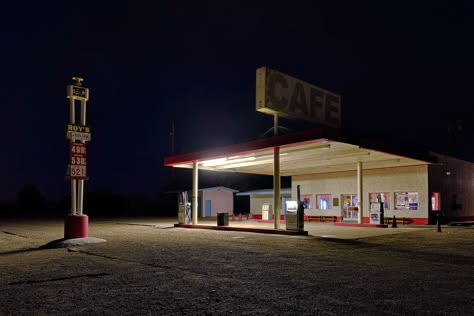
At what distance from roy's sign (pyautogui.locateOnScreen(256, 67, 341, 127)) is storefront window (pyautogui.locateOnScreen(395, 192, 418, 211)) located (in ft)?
24.3

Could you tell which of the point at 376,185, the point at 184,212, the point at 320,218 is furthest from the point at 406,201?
the point at 184,212

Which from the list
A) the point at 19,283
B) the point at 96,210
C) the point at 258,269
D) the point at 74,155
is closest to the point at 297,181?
the point at 74,155

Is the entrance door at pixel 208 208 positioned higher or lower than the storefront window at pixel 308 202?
lower

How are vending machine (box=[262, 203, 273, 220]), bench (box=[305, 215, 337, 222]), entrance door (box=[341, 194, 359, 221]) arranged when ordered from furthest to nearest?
vending machine (box=[262, 203, 273, 220]), bench (box=[305, 215, 337, 222]), entrance door (box=[341, 194, 359, 221])

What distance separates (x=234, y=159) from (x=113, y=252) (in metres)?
12.5

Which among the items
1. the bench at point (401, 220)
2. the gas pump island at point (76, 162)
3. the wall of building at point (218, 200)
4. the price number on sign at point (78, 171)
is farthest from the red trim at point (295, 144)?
the wall of building at point (218, 200)

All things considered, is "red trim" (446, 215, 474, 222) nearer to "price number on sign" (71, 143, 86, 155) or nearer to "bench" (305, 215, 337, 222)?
"bench" (305, 215, 337, 222)

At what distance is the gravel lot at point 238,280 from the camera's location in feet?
20.8

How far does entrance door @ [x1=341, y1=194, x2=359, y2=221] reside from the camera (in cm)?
3089

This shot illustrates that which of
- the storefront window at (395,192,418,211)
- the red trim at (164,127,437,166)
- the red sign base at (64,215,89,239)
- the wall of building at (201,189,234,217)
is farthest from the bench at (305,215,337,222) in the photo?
the red sign base at (64,215,89,239)

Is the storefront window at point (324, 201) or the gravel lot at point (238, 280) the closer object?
the gravel lot at point (238, 280)

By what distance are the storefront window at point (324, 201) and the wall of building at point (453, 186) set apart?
747 cm

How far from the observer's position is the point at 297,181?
35.7 m

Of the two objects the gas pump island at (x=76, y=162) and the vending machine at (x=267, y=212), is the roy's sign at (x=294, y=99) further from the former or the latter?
the vending machine at (x=267, y=212)
